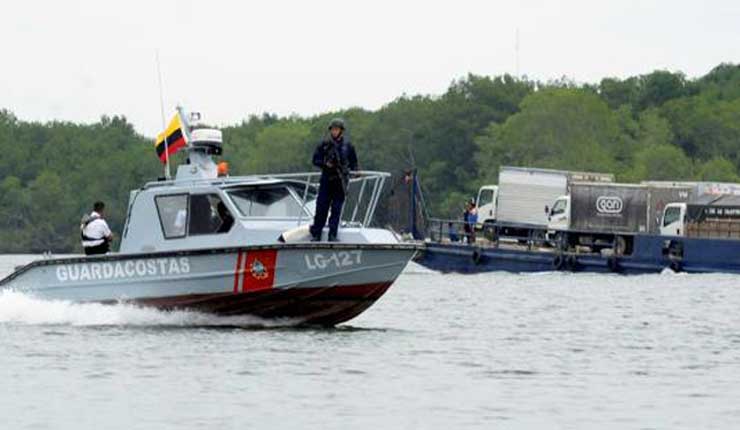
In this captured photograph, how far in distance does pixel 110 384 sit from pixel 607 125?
124m

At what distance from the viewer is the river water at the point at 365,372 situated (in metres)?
21.6

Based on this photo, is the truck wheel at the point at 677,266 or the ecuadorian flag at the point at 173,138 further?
the truck wheel at the point at 677,266

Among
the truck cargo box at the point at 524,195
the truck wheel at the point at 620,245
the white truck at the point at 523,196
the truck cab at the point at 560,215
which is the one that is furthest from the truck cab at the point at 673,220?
the truck cargo box at the point at 524,195

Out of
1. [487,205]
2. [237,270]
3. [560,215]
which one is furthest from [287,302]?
[487,205]

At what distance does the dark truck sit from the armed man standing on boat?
137ft

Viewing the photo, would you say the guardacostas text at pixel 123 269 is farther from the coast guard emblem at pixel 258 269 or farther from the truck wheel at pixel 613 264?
the truck wheel at pixel 613 264

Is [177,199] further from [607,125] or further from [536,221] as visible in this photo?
[607,125]

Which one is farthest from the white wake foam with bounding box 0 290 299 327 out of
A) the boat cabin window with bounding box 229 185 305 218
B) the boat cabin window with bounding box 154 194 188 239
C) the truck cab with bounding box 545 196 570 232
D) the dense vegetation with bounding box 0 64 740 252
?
the dense vegetation with bounding box 0 64 740 252

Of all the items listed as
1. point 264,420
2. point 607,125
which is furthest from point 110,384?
point 607,125

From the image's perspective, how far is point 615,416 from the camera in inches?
859

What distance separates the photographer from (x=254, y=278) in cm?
2934

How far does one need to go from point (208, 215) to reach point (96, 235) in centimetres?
190

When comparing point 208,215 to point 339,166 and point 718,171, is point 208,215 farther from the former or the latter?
point 718,171

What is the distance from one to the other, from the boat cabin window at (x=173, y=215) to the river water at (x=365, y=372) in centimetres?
119
